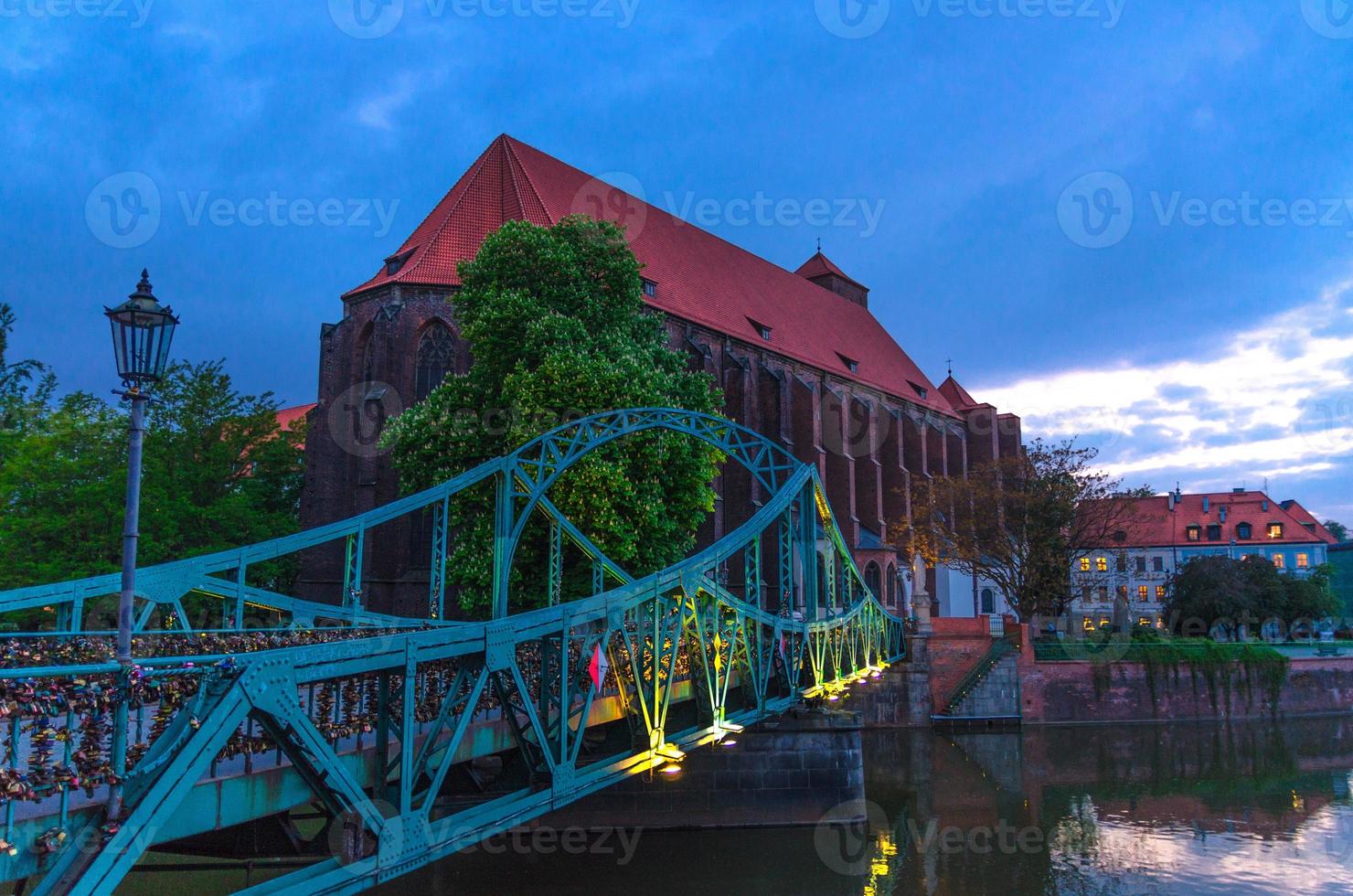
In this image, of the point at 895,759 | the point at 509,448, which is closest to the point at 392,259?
the point at 509,448

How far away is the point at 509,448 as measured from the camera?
71.5ft

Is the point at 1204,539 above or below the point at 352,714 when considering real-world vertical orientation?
above

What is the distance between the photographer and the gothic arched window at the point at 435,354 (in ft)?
106

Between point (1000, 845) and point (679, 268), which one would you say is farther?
point (679, 268)

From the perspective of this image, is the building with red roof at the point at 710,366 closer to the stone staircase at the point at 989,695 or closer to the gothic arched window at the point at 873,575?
the gothic arched window at the point at 873,575

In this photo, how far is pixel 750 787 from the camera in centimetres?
1914

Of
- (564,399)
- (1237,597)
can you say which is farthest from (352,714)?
(1237,597)

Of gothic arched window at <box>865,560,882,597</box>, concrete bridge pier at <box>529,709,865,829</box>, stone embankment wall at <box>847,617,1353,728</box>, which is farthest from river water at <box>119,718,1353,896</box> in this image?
gothic arched window at <box>865,560,882,597</box>

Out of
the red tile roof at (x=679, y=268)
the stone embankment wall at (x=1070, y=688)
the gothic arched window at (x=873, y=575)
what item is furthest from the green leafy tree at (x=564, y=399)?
the gothic arched window at (x=873, y=575)

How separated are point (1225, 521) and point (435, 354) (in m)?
53.4

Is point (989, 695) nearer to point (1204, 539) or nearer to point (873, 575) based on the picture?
point (873, 575)

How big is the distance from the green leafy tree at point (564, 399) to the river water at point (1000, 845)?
20.2ft

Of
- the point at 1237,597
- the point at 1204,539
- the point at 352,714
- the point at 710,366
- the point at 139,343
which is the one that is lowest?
the point at 352,714

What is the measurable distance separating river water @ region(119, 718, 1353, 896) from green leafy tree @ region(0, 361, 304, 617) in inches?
533
